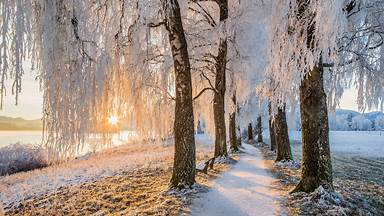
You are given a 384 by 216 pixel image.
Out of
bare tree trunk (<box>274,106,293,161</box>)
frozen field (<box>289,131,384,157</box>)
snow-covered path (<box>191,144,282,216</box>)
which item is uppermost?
bare tree trunk (<box>274,106,293,161</box>)

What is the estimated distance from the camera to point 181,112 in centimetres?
899

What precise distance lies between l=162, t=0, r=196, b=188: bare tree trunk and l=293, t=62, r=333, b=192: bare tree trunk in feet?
9.68

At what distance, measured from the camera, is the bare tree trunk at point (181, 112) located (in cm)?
884

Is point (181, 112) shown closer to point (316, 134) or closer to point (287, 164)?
point (316, 134)

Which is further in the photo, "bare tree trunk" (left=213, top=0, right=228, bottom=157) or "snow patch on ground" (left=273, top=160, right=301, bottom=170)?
"bare tree trunk" (left=213, top=0, right=228, bottom=157)

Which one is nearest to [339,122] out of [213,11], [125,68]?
[213,11]

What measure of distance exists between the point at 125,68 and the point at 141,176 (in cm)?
478

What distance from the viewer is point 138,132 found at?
12.4 m

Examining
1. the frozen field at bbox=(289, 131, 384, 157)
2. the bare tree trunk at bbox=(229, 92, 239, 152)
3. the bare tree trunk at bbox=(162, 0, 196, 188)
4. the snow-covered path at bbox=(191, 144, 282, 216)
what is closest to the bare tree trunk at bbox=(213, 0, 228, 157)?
the snow-covered path at bbox=(191, 144, 282, 216)

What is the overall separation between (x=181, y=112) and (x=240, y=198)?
272 cm

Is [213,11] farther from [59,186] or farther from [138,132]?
[59,186]

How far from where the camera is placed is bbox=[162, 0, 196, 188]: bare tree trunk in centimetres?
884

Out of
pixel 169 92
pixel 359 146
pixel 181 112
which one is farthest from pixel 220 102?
pixel 359 146

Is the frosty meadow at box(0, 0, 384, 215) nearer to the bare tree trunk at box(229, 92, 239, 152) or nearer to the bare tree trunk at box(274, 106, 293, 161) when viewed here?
the bare tree trunk at box(274, 106, 293, 161)
